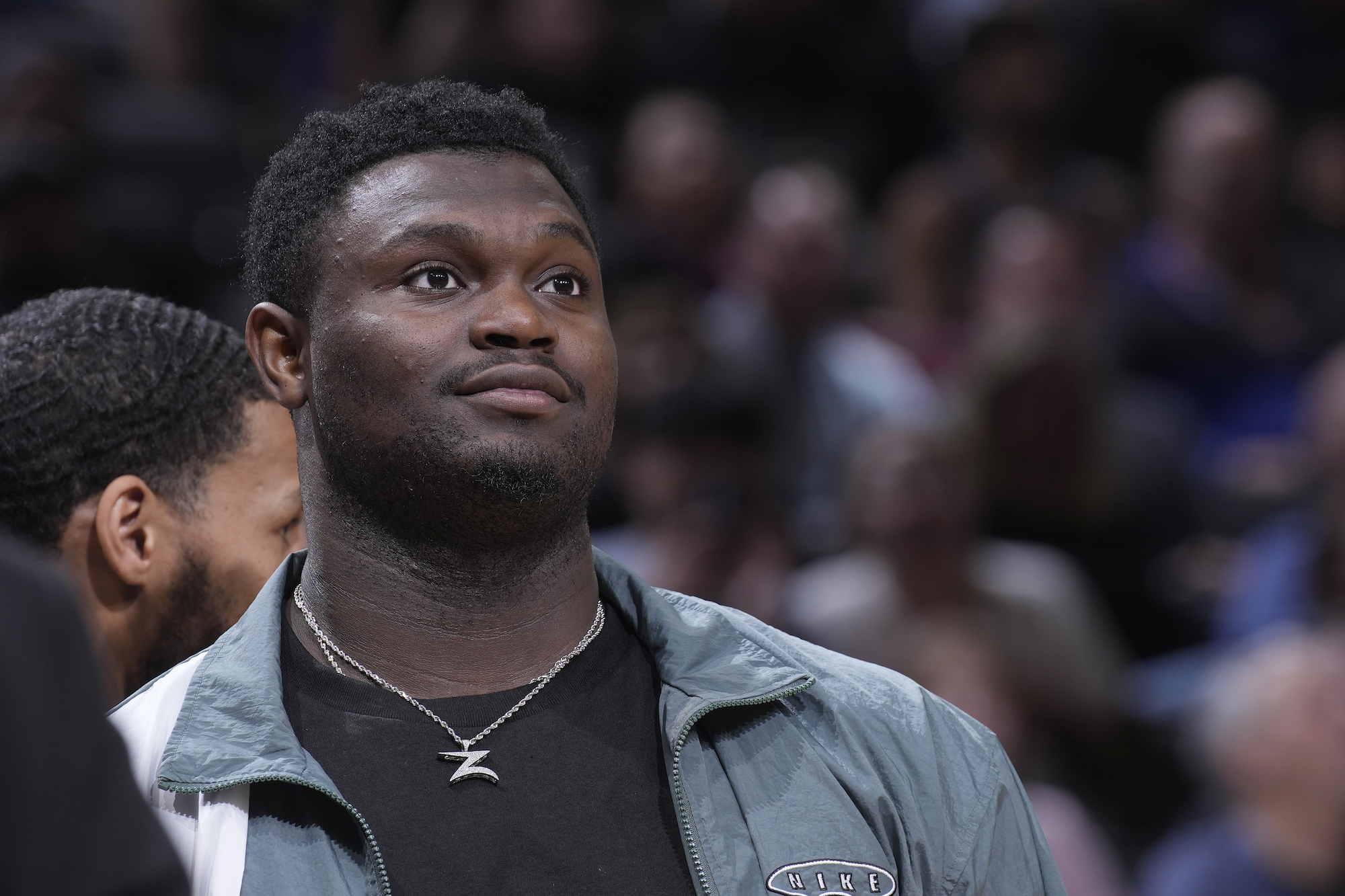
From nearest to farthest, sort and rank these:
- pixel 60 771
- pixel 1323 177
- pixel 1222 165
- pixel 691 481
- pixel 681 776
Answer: pixel 60 771 < pixel 681 776 < pixel 691 481 < pixel 1222 165 < pixel 1323 177

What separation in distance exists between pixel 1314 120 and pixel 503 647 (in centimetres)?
649

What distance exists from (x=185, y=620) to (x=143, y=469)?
0.20 metres

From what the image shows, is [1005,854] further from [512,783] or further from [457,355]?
[457,355]

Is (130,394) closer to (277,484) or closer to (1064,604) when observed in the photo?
(277,484)

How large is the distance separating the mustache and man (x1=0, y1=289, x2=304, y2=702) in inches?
18.0

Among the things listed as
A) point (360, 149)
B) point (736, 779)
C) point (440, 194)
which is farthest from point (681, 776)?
point (360, 149)

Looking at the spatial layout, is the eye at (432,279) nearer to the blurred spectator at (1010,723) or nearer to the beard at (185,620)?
the beard at (185,620)

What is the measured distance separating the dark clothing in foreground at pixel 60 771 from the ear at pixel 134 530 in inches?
40.9

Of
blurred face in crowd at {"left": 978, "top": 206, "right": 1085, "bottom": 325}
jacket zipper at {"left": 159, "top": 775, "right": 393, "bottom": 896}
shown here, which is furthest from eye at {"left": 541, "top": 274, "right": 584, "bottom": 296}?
blurred face in crowd at {"left": 978, "top": 206, "right": 1085, "bottom": 325}

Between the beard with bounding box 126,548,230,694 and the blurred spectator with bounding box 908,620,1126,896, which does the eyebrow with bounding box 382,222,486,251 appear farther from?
the blurred spectator with bounding box 908,620,1126,896

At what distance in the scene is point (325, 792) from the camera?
1.69m

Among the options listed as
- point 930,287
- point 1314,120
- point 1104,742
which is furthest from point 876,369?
point 1314,120

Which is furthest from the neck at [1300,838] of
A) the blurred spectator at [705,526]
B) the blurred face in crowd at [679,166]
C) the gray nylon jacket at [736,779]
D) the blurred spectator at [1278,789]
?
the blurred face in crowd at [679,166]

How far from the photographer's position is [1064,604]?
15.7ft
